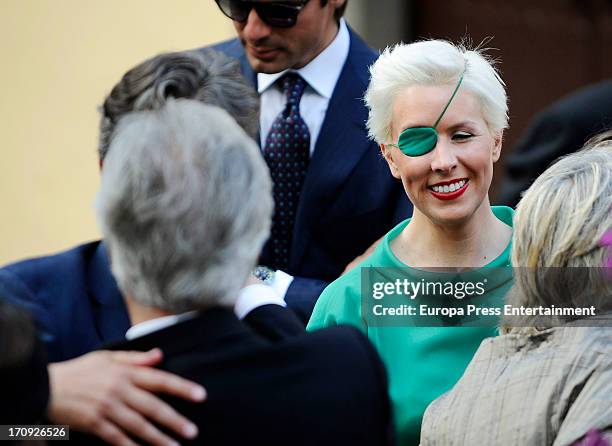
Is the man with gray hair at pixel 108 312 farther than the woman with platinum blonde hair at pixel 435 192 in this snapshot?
No

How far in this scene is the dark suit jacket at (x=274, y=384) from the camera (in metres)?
2.25

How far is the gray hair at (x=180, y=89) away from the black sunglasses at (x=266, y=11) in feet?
2.48

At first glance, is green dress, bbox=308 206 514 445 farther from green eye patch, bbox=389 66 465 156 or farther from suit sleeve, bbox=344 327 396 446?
suit sleeve, bbox=344 327 396 446

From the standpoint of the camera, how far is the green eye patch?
3435 mm

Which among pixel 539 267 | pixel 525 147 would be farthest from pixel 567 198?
pixel 525 147

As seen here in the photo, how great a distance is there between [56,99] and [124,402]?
3963 millimetres

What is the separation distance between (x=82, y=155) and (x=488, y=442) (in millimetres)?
3714

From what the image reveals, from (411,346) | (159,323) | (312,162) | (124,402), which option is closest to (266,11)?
(312,162)

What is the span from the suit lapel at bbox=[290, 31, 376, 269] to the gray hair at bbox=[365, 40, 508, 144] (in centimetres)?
52

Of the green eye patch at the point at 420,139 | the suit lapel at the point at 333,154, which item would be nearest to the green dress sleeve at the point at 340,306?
the green eye patch at the point at 420,139

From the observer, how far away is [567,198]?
273cm

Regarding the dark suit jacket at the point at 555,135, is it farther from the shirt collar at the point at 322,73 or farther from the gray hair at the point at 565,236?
the gray hair at the point at 565,236

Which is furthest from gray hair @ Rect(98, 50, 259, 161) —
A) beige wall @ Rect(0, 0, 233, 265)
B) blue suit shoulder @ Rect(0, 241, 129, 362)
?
beige wall @ Rect(0, 0, 233, 265)

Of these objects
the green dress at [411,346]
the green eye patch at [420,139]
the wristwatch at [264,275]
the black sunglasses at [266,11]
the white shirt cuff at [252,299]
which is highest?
the black sunglasses at [266,11]
